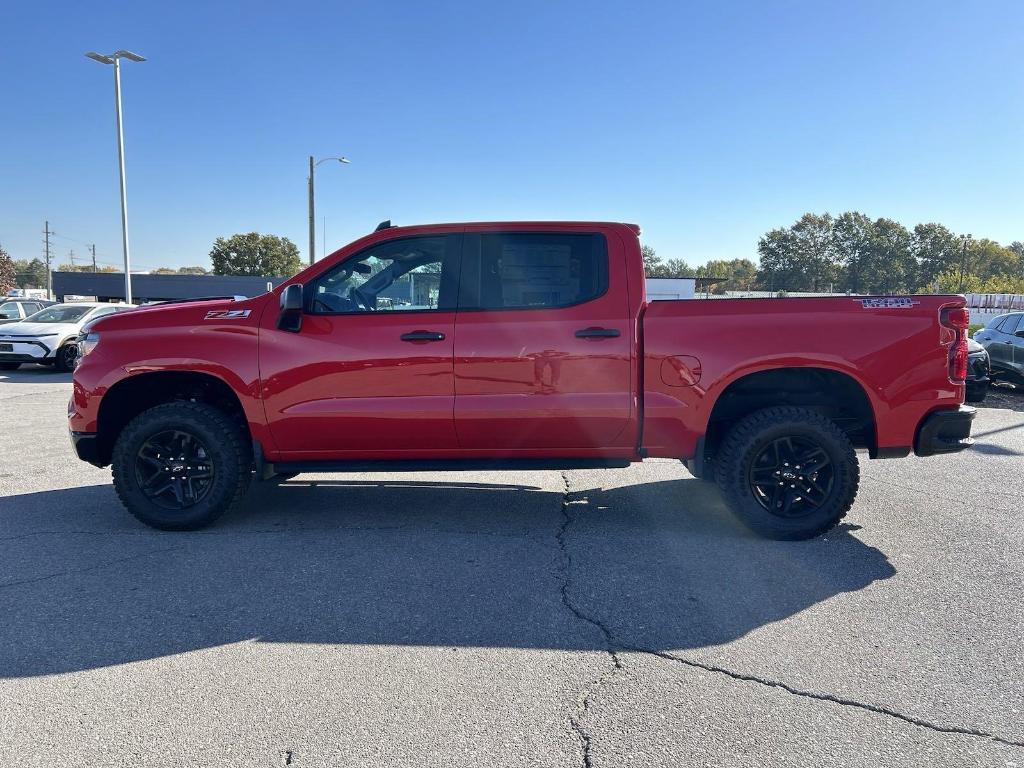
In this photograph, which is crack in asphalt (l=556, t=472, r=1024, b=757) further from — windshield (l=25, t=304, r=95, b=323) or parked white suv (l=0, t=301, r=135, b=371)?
windshield (l=25, t=304, r=95, b=323)

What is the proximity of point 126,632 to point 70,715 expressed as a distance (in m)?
0.67

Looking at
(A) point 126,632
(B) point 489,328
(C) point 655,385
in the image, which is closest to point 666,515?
(C) point 655,385

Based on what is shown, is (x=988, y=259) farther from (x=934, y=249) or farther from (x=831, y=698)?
(x=831, y=698)

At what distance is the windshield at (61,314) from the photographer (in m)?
15.6

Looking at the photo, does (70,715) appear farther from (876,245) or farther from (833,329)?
(876,245)

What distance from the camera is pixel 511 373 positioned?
445cm

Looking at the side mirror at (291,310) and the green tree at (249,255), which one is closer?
the side mirror at (291,310)

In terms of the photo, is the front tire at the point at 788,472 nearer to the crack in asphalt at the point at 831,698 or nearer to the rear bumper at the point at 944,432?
the rear bumper at the point at 944,432

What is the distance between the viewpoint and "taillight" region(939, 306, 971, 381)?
4406 millimetres

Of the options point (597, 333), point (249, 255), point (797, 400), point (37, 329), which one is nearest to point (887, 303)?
point (797, 400)

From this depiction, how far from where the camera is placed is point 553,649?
10.2 feet

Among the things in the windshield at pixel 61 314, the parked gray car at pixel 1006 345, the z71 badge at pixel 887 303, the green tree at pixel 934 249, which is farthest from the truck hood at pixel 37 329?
the green tree at pixel 934 249

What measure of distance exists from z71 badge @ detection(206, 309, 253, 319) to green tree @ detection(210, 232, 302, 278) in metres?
71.4

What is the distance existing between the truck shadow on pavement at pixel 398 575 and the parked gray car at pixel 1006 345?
1024 cm
